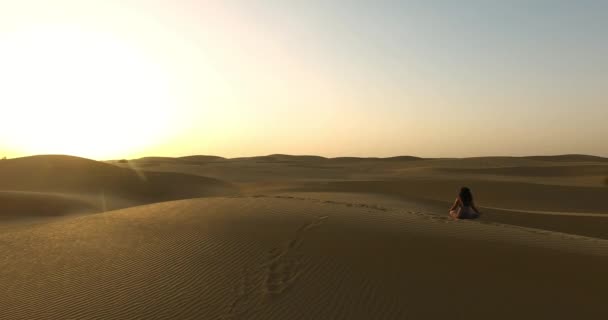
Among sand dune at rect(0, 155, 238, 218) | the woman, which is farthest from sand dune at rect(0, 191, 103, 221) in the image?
the woman

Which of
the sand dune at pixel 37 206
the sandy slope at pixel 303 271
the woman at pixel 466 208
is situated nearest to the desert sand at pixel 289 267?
the sandy slope at pixel 303 271

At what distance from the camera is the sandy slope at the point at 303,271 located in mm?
5668

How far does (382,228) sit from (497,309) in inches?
123

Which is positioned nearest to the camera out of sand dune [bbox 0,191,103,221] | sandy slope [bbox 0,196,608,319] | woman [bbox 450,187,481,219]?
sandy slope [bbox 0,196,608,319]

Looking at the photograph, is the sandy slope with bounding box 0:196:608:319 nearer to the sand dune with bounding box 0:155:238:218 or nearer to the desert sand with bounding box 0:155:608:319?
the desert sand with bounding box 0:155:608:319

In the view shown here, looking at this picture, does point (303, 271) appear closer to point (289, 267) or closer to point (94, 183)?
point (289, 267)

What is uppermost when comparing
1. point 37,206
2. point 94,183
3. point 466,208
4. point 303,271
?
point 94,183

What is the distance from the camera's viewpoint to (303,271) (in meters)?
6.50

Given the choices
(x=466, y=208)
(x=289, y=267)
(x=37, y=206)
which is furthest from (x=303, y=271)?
(x=37, y=206)

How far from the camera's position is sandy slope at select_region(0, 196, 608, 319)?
5.67m

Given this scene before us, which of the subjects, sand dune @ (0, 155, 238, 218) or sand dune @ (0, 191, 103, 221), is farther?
sand dune @ (0, 155, 238, 218)

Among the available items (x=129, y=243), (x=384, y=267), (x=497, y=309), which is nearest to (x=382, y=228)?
(x=384, y=267)

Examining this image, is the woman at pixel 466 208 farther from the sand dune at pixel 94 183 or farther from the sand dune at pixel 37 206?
the sand dune at pixel 94 183

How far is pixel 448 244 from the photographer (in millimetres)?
7641
